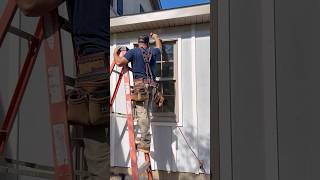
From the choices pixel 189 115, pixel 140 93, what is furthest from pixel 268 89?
pixel 189 115

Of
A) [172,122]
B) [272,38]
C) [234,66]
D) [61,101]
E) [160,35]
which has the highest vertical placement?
[160,35]

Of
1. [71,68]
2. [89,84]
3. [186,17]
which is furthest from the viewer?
[186,17]

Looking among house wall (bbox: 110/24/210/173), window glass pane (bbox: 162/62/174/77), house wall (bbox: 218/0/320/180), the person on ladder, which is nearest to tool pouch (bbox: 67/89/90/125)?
house wall (bbox: 218/0/320/180)

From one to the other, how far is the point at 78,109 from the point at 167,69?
14.9 feet

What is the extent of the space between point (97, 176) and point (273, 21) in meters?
0.92

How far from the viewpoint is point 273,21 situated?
1462 millimetres

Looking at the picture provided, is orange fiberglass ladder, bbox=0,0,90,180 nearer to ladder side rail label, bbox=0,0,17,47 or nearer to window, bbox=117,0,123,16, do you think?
ladder side rail label, bbox=0,0,17,47

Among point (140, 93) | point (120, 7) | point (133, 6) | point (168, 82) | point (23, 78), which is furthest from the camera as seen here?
point (133, 6)

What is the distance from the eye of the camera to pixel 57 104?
1.34 m

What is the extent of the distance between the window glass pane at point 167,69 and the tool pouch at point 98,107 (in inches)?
176

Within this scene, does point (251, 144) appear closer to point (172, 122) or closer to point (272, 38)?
point (272, 38)

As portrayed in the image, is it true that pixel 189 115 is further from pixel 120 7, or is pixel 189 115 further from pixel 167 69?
pixel 120 7

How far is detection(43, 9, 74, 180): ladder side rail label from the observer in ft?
4.23

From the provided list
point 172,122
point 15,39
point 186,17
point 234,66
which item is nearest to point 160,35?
point 186,17
